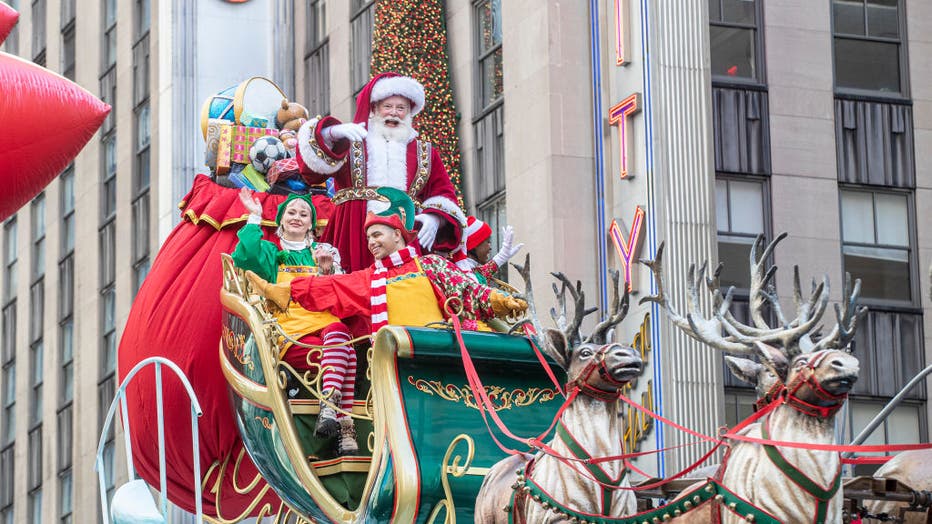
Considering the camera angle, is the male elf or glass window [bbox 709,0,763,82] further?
glass window [bbox 709,0,763,82]

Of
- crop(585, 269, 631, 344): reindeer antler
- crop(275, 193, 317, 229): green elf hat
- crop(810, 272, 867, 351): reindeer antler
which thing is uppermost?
crop(275, 193, 317, 229): green elf hat

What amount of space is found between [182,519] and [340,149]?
8226 mm

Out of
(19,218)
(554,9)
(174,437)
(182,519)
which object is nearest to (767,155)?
(554,9)

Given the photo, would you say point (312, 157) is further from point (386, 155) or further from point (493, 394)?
point (493, 394)

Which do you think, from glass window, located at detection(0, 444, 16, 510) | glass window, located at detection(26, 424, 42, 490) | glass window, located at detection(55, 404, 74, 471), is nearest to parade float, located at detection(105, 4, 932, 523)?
glass window, located at detection(55, 404, 74, 471)

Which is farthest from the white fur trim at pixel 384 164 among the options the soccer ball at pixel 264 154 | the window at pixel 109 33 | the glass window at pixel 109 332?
the window at pixel 109 33

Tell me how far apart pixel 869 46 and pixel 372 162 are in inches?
454

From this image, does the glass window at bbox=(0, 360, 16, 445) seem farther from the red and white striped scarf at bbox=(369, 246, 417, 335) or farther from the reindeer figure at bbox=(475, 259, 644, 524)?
the reindeer figure at bbox=(475, 259, 644, 524)

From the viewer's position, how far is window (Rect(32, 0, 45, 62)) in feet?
140

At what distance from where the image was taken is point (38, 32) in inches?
1699

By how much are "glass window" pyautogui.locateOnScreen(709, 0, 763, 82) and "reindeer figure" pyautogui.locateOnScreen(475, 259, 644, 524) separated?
12412 mm

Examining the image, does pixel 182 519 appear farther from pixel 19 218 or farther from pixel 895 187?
pixel 19 218

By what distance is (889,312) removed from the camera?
22.4 m

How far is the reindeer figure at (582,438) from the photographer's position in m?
9.80
